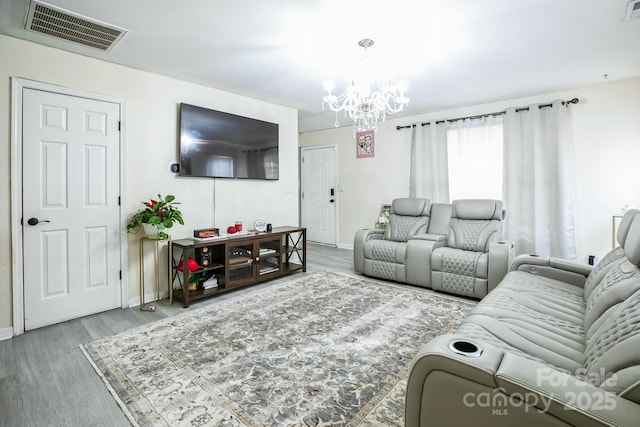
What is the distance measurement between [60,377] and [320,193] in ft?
16.1

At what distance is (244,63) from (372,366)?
2.85 metres

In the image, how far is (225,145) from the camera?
149 inches

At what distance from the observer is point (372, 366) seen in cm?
199

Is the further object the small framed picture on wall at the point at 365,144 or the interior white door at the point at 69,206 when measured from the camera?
the small framed picture on wall at the point at 365,144

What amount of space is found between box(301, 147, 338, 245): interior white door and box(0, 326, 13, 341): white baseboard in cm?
460

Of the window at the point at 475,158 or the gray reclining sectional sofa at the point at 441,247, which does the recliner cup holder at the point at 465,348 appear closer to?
the gray reclining sectional sofa at the point at 441,247

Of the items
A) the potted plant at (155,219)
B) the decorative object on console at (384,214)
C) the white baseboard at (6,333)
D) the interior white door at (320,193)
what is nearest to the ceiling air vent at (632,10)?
the decorative object on console at (384,214)

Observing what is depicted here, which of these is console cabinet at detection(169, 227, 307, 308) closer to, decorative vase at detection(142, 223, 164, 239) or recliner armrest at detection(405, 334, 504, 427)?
decorative vase at detection(142, 223, 164, 239)

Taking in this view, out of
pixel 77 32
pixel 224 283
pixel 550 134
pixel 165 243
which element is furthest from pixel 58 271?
pixel 550 134

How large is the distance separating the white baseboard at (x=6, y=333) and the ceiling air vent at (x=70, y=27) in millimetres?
2312

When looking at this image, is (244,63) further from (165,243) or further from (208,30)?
(165,243)

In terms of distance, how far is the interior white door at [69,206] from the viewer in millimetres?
2549

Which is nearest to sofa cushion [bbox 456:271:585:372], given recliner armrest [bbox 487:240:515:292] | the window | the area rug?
the area rug

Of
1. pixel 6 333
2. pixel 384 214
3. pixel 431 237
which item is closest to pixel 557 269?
pixel 431 237
